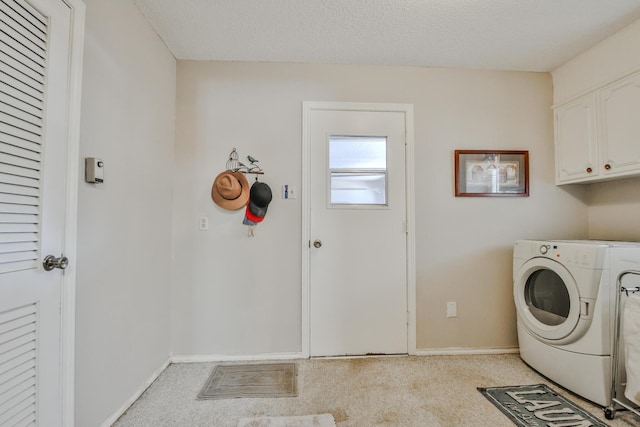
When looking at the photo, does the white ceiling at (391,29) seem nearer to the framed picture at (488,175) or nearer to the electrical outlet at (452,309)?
the framed picture at (488,175)

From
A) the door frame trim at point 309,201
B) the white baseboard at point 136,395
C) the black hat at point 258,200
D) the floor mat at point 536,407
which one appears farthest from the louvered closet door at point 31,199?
the floor mat at point 536,407

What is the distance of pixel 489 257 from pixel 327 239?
1.40m

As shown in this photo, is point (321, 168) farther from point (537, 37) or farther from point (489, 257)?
point (537, 37)

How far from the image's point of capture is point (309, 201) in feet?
7.41

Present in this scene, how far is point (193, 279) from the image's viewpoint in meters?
2.20

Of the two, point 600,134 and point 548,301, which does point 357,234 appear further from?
point 600,134

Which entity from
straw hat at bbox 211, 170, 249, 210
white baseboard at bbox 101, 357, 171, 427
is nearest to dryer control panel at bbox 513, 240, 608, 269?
straw hat at bbox 211, 170, 249, 210

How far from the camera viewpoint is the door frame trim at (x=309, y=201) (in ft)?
7.32

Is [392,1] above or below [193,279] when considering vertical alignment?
above

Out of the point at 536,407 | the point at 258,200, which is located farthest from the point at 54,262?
the point at 536,407

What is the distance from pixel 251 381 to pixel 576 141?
3.07 m

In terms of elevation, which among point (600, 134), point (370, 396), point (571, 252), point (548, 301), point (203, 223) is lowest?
point (370, 396)

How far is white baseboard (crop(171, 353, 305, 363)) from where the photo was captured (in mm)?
2160

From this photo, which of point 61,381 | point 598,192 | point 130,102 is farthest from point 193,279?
point 598,192
